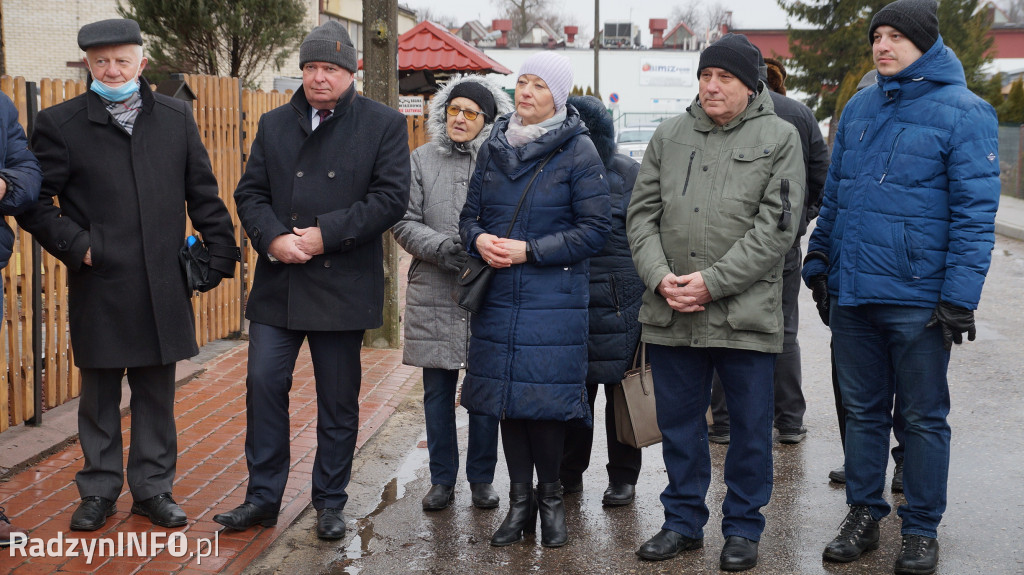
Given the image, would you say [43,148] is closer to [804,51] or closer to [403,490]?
[403,490]

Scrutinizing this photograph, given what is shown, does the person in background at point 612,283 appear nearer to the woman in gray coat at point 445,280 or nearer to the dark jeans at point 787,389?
the woman in gray coat at point 445,280

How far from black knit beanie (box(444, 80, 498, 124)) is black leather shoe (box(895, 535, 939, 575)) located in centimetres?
263

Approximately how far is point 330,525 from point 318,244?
1.22 m

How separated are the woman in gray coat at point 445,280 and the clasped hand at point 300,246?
638 mm

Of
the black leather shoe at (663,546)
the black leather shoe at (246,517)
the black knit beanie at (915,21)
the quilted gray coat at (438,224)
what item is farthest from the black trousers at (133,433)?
the black knit beanie at (915,21)

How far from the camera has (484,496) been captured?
5078mm

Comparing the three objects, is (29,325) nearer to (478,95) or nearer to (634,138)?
(478,95)

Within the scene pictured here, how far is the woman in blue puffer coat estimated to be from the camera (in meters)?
4.39

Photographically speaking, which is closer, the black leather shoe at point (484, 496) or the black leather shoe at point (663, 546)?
the black leather shoe at point (663, 546)

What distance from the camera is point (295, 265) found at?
457 cm

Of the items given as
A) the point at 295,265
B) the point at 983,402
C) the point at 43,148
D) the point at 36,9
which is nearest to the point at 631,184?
the point at 295,265

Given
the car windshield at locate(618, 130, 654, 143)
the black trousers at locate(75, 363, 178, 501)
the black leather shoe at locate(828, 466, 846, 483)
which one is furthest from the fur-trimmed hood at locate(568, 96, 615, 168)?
the car windshield at locate(618, 130, 654, 143)

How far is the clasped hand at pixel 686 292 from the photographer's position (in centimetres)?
420

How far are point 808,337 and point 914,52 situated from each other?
5.59 metres
